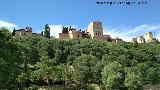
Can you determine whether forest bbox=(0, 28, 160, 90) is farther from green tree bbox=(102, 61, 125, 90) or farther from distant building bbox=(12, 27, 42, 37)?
distant building bbox=(12, 27, 42, 37)

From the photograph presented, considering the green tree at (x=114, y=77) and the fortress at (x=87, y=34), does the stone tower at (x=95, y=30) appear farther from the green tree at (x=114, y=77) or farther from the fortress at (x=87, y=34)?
the green tree at (x=114, y=77)

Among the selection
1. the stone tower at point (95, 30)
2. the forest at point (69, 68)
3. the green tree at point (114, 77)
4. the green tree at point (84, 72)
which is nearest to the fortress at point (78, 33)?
the stone tower at point (95, 30)

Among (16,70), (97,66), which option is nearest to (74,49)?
(97,66)

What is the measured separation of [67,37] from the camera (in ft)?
602

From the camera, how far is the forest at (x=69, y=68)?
45.6 meters

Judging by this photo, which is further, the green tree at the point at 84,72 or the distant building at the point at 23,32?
the distant building at the point at 23,32

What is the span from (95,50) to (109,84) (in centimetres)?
6251

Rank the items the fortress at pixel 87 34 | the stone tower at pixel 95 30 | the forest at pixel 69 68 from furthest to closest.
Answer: the stone tower at pixel 95 30 → the fortress at pixel 87 34 → the forest at pixel 69 68

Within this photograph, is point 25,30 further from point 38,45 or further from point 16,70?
point 16,70

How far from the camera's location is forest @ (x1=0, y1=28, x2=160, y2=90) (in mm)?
45594

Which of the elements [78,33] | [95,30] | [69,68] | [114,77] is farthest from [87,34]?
[114,77]

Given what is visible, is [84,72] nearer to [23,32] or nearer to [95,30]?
[23,32]

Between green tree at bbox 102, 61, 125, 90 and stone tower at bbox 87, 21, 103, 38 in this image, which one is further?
stone tower at bbox 87, 21, 103, 38

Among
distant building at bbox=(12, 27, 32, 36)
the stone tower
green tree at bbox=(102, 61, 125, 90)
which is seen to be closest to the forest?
green tree at bbox=(102, 61, 125, 90)
